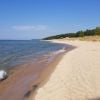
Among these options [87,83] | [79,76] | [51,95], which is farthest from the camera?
[79,76]

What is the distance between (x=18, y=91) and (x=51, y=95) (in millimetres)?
1959

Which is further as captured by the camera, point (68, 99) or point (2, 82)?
point (2, 82)

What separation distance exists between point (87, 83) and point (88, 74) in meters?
1.99

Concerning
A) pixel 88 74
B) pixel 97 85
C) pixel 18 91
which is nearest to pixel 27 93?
pixel 18 91

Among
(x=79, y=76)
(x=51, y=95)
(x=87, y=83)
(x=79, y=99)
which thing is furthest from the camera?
(x=79, y=76)

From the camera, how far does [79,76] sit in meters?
11.7

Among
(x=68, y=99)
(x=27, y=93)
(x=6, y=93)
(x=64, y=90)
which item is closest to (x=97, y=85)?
(x=64, y=90)

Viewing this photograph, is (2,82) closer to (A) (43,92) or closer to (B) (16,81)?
(B) (16,81)

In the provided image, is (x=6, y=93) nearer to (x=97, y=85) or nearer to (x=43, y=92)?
(x=43, y=92)

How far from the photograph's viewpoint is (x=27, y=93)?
9422 mm

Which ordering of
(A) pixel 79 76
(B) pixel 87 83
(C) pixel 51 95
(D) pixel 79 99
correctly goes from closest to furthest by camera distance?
(D) pixel 79 99 → (C) pixel 51 95 → (B) pixel 87 83 → (A) pixel 79 76

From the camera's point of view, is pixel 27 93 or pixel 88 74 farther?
pixel 88 74

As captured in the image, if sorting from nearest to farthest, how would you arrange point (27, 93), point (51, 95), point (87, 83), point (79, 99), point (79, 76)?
point (79, 99), point (51, 95), point (27, 93), point (87, 83), point (79, 76)

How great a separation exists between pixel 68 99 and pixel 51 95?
0.87m
